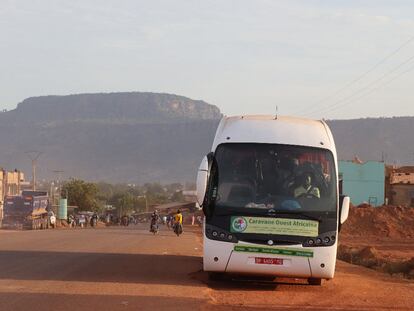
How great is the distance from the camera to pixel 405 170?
94.2 meters

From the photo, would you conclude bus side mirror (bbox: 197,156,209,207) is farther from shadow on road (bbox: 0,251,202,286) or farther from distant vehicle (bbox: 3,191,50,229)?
distant vehicle (bbox: 3,191,50,229)

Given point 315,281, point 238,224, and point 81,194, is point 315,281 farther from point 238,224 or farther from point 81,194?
point 81,194

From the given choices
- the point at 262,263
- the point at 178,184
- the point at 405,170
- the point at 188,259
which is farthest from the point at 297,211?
the point at 178,184

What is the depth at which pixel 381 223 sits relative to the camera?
197 ft

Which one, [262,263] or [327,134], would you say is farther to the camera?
[327,134]

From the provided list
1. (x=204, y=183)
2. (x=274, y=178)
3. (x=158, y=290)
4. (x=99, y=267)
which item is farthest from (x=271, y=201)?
(x=99, y=267)

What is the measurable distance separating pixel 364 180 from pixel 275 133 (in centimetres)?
7026

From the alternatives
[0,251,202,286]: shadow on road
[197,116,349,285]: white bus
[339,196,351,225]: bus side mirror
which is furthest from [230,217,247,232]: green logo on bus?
[339,196,351,225]: bus side mirror

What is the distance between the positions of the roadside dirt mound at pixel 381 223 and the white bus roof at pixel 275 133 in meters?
44.4

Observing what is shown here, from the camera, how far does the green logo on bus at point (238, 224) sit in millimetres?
14188

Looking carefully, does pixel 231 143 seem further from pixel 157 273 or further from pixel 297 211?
pixel 157 273

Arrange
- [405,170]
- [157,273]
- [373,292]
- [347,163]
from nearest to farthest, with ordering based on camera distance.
A: [373,292] < [157,273] < [347,163] < [405,170]

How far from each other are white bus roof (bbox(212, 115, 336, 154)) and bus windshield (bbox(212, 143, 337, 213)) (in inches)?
4.1

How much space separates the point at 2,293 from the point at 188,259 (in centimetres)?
990
